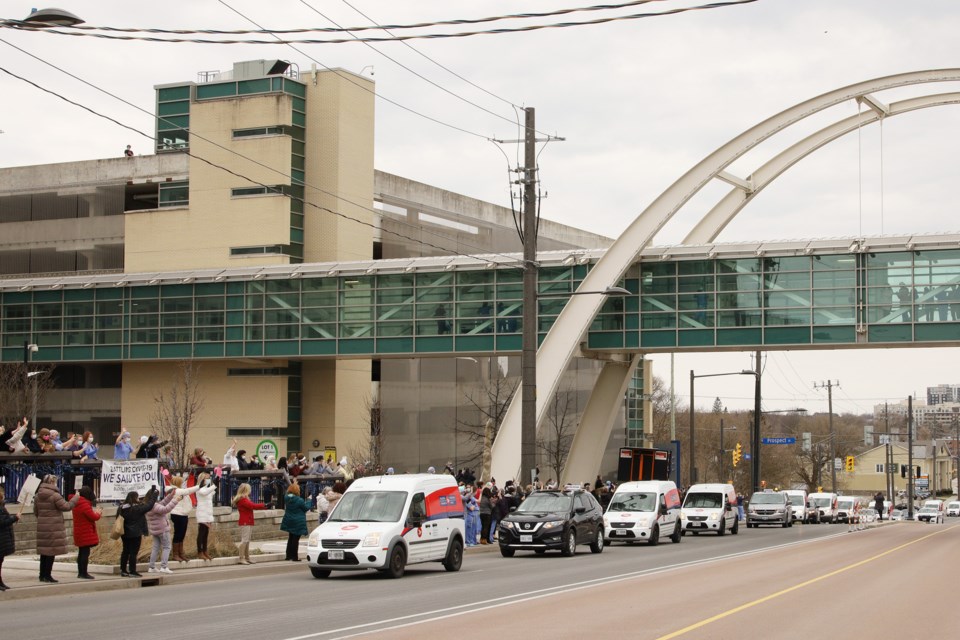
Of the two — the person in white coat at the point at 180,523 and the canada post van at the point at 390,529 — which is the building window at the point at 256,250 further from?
the canada post van at the point at 390,529

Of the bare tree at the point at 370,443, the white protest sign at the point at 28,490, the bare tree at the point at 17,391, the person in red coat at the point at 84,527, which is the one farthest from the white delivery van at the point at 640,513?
the bare tree at the point at 17,391

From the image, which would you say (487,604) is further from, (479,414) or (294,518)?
(479,414)

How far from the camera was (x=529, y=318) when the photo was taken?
3525cm

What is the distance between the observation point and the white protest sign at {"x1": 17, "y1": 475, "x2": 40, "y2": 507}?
2597 cm

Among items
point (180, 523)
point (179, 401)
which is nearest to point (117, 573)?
point (180, 523)

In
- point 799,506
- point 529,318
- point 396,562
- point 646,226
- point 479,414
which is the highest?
point 646,226

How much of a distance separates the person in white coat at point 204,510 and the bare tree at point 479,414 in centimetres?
4655

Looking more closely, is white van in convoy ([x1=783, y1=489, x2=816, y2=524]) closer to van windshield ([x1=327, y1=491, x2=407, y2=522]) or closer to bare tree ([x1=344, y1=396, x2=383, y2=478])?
bare tree ([x1=344, y1=396, x2=383, y2=478])

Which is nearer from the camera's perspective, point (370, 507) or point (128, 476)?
point (370, 507)

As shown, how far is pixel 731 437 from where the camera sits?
13275 centimetres

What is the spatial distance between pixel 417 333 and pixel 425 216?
18.7m

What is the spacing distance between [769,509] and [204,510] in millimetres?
34778

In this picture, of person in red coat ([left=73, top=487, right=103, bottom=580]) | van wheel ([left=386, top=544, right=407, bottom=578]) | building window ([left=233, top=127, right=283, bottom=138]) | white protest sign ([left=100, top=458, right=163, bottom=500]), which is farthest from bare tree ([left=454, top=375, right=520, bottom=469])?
person in red coat ([left=73, top=487, right=103, bottom=580])

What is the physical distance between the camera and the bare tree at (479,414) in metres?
72.6
